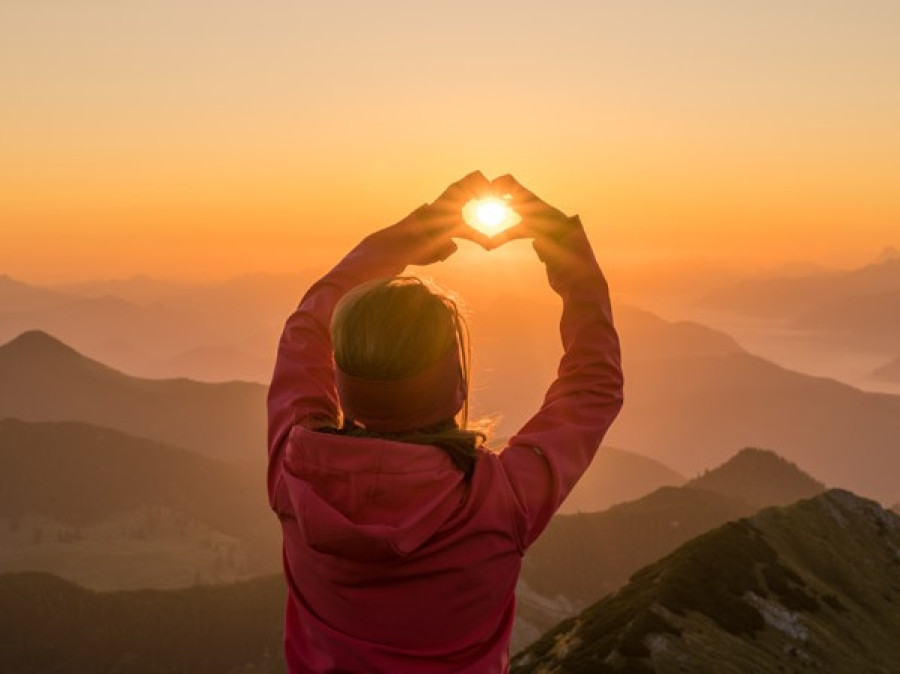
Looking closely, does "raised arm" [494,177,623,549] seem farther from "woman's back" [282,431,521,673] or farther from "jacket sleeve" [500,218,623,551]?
"woman's back" [282,431,521,673]

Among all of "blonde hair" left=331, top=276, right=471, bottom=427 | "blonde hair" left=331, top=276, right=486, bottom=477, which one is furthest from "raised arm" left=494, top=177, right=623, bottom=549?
"blonde hair" left=331, top=276, right=471, bottom=427

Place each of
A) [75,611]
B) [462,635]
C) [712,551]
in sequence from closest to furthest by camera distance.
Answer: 1. [462,635]
2. [712,551]
3. [75,611]

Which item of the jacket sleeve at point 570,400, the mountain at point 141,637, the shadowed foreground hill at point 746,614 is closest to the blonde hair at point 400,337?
the jacket sleeve at point 570,400

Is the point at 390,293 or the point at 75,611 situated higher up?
the point at 390,293

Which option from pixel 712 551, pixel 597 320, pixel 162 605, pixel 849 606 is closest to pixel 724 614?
pixel 712 551

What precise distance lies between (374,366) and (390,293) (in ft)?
1.29

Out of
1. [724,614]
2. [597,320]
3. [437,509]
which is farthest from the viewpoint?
[724,614]

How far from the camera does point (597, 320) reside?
15.6 ft

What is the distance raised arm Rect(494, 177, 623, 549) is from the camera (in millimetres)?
4273

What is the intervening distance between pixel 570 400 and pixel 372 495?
1306 millimetres

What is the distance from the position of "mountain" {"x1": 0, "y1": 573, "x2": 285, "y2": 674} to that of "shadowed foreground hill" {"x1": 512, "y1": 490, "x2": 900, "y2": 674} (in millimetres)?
137541

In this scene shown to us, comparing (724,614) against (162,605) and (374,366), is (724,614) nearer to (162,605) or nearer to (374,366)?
(374,366)

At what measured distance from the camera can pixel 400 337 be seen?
13.4 ft

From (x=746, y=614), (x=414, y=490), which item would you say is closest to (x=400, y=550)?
(x=414, y=490)
